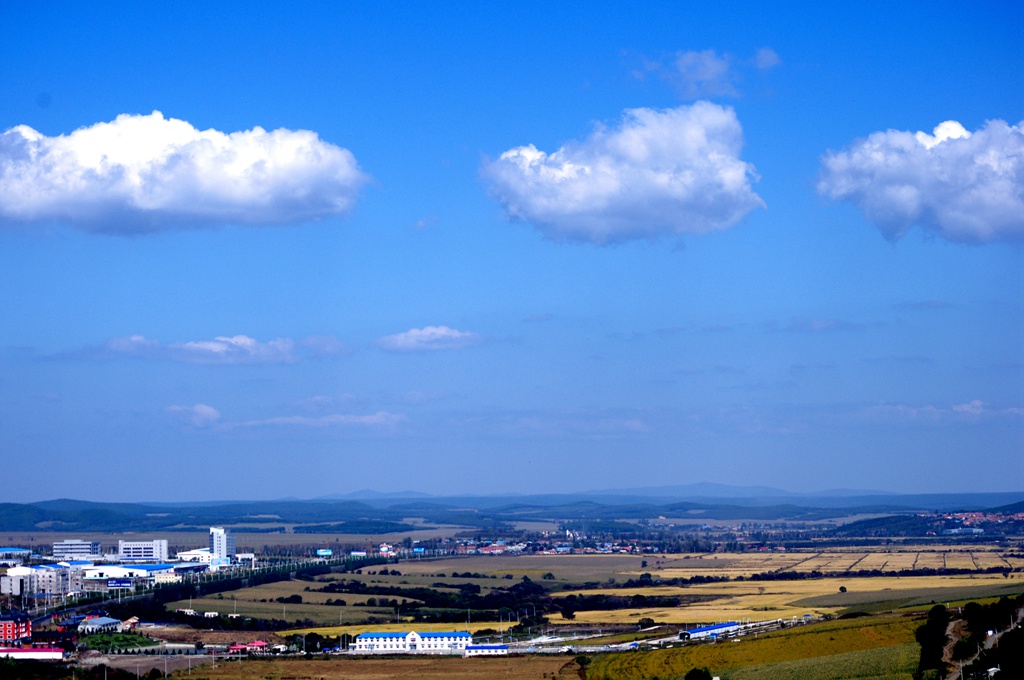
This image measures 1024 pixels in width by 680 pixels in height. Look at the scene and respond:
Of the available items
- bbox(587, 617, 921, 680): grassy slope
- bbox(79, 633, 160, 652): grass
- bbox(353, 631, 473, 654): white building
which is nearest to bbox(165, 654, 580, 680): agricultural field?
bbox(587, 617, 921, 680): grassy slope

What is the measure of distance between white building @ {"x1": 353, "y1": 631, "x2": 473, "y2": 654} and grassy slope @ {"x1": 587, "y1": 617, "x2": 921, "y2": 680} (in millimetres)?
6995

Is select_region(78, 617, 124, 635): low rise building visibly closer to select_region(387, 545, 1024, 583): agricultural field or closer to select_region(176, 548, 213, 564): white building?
select_region(387, 545, 1024, 583): agricultural field

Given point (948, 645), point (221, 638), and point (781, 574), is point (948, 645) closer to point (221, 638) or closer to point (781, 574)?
point (221, 638)

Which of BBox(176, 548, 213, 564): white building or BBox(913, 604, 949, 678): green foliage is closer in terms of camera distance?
BBox(913, 604, 949, 678): green foliage

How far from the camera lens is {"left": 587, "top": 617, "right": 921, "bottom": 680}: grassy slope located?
1505 inches

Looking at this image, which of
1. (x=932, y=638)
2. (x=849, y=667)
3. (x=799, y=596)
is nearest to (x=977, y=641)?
(x=932, y=638)

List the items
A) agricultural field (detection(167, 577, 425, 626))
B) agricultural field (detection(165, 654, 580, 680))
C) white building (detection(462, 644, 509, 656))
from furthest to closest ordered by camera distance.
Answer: agricultural field (detection(167, 577, 425, 626)) < white building (detection(462, 644, 509, 656)) < agricultural field (detection(165, 654, 580, 680))

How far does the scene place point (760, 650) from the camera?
4094cm

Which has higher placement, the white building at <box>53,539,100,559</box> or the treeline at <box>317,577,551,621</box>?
the white building at <box>53,539,100,559</box>

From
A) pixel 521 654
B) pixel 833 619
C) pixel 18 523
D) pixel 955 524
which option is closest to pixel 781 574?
pixel 833 619

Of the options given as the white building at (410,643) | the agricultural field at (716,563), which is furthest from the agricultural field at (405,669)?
the agricultural field at (716,563)

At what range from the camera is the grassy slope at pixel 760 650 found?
38219 millimetres

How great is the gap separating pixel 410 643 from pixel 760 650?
520 inches

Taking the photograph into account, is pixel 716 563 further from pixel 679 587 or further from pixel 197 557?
pixel 197 557
